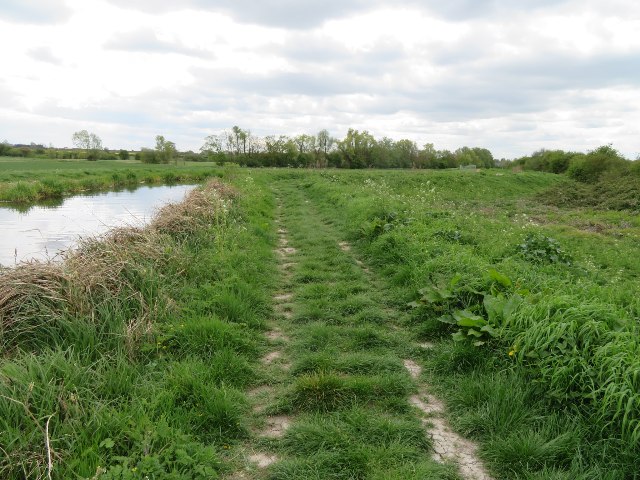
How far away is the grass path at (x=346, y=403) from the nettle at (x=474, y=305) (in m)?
0.51

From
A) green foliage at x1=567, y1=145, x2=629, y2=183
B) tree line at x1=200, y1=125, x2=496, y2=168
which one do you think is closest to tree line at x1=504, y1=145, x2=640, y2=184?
green foliage at x1=567, y1=145, x2=629, y2=183

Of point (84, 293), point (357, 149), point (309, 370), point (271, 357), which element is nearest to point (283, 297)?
point (271, 357)

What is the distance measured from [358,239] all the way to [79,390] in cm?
754

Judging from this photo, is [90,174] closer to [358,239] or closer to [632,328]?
[358,239]

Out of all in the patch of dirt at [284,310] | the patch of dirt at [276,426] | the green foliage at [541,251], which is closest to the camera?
the patch of dirt at [276,426]

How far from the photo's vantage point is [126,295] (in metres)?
5.27

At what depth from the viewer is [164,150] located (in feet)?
235

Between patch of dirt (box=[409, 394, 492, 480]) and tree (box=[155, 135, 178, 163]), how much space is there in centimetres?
7052

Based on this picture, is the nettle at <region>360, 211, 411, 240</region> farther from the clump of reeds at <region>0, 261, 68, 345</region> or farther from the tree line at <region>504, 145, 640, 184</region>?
the tree line at <region>504, 145, 640, 184</region>

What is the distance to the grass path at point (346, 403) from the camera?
3109 mm

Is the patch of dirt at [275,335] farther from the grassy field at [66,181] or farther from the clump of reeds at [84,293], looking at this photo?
Result: the grassy field at [66,181]

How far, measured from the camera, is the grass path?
311cm

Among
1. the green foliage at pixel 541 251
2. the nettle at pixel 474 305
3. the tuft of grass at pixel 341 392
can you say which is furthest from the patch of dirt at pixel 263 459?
the green foliage at pixel 541 251

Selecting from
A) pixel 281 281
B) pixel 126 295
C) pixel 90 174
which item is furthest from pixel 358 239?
pixel 90 174
